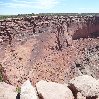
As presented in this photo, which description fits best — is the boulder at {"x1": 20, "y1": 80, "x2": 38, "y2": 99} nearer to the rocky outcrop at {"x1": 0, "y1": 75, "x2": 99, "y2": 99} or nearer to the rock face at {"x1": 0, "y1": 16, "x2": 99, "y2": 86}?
the rocky outcrop at {"x1": 0, "y1": 75, "x2": 99, "y2": 99}

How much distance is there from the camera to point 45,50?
129ft

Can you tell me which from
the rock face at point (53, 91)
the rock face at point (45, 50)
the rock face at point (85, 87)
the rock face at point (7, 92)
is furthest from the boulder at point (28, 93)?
the rock face at point (45, 50)

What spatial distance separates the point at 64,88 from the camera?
43.6 feet

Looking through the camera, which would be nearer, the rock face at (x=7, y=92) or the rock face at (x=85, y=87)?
the rock face at (x=85, y=87)

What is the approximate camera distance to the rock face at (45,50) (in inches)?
1289

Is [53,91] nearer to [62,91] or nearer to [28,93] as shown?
[62,91]

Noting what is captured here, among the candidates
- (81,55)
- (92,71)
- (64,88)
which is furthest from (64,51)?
(64,88)

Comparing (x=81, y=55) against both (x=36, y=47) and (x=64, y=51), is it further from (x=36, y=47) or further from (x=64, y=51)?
(x=36, y=47)

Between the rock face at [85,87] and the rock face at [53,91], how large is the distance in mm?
342

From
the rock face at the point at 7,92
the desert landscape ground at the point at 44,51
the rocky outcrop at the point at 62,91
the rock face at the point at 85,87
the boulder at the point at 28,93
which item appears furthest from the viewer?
the desert landscape ground at the point at 44,51

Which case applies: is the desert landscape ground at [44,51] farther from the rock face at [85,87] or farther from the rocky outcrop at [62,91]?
the rock face at [85,87]

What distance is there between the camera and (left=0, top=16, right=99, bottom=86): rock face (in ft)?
107

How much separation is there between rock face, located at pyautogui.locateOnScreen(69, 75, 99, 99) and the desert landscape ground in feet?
55.9

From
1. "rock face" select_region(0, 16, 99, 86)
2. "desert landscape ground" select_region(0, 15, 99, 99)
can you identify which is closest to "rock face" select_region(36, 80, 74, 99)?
"desert landscape ground" select_region(0, 15, 99, 99)
